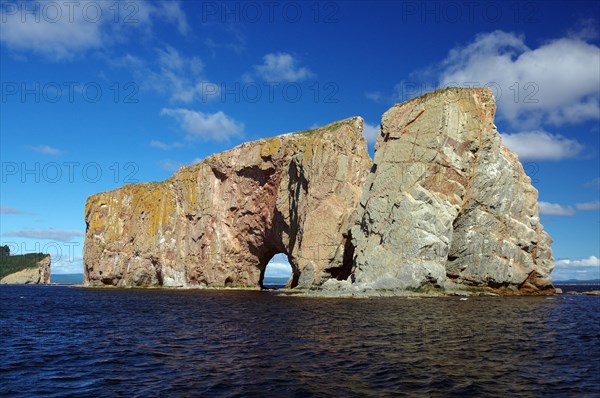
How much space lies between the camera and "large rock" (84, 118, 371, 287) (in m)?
74.3

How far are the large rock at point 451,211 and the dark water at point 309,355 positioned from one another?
22.1 metres

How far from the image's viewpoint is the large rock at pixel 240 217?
244ft

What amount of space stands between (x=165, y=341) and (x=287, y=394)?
13.7 m

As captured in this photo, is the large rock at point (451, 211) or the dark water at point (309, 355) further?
the large rock at point (451, 211)

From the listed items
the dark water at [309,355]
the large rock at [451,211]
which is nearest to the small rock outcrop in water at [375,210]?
the large rock at [451,211]

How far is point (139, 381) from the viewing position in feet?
59.6

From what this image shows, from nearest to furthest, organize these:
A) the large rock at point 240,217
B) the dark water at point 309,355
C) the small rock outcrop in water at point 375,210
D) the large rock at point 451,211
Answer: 1. the dark water at point 309,355
2. the large rock at point 451,211
3. the small rock outcrop in water at point 375,210
4. the large rock at point 240,217

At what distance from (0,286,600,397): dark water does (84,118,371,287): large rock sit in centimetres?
3538

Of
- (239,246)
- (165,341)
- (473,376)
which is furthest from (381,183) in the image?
(473,376)

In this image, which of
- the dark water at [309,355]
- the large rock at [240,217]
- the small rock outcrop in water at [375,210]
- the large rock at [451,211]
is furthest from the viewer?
the large rock at [240,217]

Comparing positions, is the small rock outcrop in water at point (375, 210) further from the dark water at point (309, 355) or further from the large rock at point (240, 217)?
the dark water at point (309, 355)

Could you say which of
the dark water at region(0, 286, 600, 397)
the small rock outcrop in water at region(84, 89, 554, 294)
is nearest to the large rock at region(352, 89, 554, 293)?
the small rock outcrop in water at region(84, 89, 554, 294)

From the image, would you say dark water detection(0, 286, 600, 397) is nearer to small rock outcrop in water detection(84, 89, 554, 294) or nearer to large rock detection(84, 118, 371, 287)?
small rock outcrop in water detection(84, 89, 554, 294)

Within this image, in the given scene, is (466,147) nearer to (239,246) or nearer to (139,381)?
(239,246)
